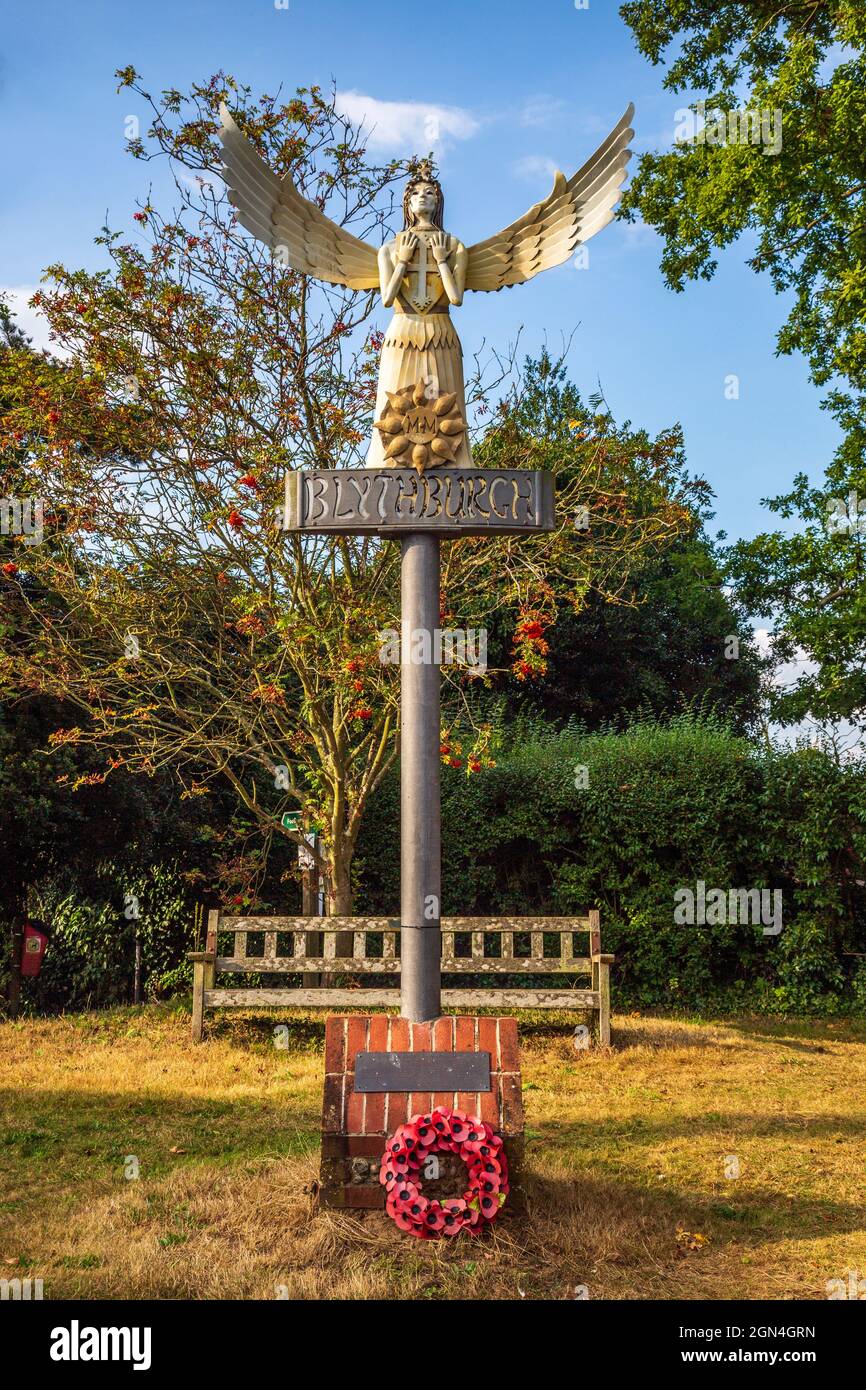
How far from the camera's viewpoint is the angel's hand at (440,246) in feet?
18.8

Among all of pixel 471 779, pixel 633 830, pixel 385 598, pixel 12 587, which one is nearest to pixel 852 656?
pixel 633 830

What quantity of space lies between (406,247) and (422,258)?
0.32 ft

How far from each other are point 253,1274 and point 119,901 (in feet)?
27.1

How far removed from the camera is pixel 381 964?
30.1ft

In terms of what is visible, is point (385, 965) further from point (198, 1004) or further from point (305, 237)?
point (305, 237)

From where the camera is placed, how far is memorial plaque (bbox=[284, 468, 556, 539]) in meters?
5.63

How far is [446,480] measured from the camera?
18.6ft

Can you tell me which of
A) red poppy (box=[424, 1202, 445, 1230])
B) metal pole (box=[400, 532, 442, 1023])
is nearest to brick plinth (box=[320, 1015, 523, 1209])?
metal pole (box=[400, 532, 442, 1023])

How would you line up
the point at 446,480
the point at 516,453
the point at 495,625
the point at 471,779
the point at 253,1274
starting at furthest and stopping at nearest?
1. the point at 495,625
2. the point at 471,779
3. the point at 516,453
4. the point at 446,480
5. the point at 253,1274

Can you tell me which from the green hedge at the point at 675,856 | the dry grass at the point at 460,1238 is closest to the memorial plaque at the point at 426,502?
the dry grass at the point at 460,1238

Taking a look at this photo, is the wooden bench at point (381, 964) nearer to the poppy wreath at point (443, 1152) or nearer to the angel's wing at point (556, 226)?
the poppy wreath at point (443, 1152)

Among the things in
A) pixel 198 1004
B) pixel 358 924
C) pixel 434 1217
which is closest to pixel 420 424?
pixel 434 1217

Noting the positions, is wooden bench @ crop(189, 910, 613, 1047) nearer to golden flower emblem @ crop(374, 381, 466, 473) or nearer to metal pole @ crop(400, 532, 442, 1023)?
metal pole @ crop(400, 532, 442, 1023)

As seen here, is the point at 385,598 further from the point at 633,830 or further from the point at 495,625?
the point at 495,625
